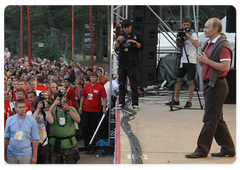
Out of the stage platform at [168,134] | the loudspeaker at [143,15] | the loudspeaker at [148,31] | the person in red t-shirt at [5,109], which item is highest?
the loudspeaker at [143,15]

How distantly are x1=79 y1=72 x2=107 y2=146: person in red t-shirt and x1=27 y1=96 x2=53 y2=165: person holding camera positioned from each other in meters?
1.97

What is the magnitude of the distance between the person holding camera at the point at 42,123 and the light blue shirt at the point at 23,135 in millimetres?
423

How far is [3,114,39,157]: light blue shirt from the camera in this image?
523 centimetres

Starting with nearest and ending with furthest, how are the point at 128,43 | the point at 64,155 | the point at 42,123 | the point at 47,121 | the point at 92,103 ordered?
the point at 42,123 < the point at 47,121 < the point at 64,155 < the point at 128,43 < the point at 92,103

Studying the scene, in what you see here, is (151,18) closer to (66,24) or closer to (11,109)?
(11,109)

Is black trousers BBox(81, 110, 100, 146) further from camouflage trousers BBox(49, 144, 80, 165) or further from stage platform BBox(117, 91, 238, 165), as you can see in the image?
camouflage trousers BBox(49, 144, 80, 165)

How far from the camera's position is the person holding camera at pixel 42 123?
575cm

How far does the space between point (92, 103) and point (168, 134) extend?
2918 mm

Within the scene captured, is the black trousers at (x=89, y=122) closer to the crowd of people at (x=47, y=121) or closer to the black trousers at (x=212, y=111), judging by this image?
the crowd of people at (x=47, y=121)

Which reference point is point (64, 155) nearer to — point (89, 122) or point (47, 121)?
point (47, 121)

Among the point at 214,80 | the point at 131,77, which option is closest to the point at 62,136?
the point at 131,77

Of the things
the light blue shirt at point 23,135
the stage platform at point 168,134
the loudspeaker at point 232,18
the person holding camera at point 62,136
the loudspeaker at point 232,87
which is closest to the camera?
the stage platform at point 168,134

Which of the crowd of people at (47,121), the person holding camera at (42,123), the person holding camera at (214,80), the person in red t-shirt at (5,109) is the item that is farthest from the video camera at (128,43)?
the person holding camera at (214,80)

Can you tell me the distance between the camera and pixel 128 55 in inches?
269
